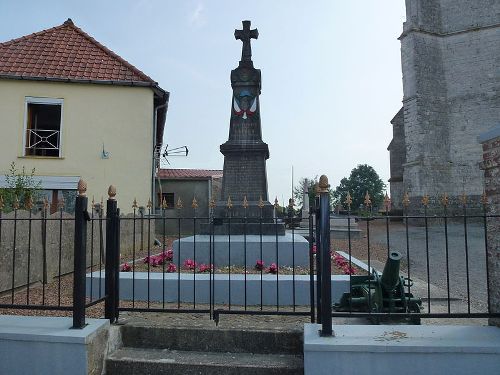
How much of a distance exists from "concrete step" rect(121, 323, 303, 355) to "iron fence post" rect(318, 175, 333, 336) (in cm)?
44

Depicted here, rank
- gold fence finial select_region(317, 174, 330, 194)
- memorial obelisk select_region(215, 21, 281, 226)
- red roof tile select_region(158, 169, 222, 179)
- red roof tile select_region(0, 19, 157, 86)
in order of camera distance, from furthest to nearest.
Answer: red roof tile select_region(158, 169, 222, 179)
red roof tile select_region(0, 19, 157, 86)
memorial obelisk select_region(215, 21, 281, 226)
gold fence finial select_region(317, 174, 330, 194)

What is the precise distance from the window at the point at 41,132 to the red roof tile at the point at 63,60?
31.4 inches

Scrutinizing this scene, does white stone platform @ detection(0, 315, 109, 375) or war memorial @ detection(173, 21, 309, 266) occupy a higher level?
war memorial @ detection(173, 21, 309, 266)

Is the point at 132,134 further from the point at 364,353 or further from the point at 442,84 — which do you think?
Result: the point at 442,84

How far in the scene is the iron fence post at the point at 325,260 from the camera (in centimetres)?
Result: 325

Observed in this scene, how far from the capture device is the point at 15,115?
39.7ft

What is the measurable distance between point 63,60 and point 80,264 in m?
11.9

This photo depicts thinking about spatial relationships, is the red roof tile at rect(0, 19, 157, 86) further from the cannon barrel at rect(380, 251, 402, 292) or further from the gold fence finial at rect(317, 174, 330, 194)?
the cannon barrel at rect(380, 251, 402, 292)

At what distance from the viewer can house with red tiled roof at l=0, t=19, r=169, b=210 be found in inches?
476

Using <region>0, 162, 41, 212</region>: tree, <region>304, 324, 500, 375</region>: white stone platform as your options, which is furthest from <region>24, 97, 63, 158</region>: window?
<region>304, 324, 500, 375</region>: white stone platform

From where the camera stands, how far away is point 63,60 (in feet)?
43.3

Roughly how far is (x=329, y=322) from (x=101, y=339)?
6.59ft

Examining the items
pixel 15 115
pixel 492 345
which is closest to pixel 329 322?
pixel 492 345

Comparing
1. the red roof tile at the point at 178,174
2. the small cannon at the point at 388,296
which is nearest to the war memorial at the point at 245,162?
the small cannon at the point at 388,296
